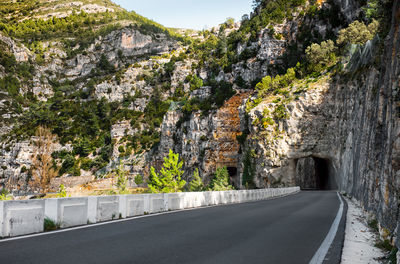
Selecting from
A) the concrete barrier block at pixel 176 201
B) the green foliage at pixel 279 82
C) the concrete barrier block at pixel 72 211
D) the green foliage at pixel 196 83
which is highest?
the green foliage at pixel 196 83

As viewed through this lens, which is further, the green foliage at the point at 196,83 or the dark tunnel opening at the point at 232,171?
the green foliage at the point at 196,83

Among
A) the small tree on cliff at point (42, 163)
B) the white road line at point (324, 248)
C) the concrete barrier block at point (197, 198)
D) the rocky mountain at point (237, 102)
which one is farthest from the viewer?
the small tree on cliff at point (42, 163)

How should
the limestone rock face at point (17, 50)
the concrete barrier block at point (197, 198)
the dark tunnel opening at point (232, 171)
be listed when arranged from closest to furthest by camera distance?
the concrete barrier block at point (197, 198)
the dark tunnel opening at point (232, 171)
the limestone rock face at point (17, 50)

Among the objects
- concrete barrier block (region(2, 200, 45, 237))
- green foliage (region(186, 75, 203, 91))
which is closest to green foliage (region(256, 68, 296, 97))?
green foliage (region(186, 75, 203, 91))

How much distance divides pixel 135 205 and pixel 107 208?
5.75 ft

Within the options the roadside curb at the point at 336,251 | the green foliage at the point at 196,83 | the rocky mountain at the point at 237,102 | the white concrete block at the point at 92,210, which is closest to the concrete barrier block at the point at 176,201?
the white concrete block at the point at 92,210

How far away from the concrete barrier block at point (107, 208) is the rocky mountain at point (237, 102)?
7.88m

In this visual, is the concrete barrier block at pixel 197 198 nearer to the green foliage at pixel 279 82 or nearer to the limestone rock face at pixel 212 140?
the green foliage at pixel 279 82

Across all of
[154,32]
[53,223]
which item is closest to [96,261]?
[53,223]

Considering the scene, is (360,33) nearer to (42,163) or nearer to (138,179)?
(138,179)

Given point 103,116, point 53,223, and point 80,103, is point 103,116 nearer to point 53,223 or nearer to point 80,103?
point 80,103

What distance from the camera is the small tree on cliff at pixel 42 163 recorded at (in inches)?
3013

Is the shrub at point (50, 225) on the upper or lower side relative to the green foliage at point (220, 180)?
upper

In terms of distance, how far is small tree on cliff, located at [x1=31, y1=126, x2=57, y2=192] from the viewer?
76537mm
